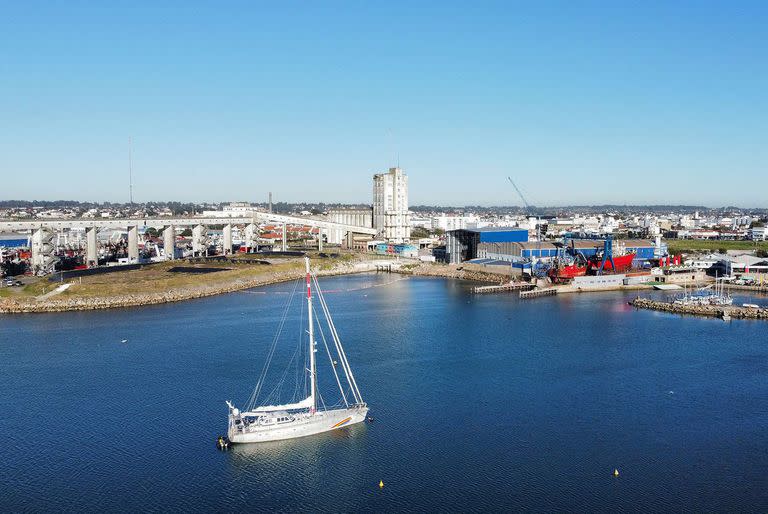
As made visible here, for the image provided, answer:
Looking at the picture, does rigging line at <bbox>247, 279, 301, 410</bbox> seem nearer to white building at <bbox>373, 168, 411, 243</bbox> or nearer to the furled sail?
the furled sail

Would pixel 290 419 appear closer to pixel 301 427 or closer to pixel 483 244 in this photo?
pixel 301 427

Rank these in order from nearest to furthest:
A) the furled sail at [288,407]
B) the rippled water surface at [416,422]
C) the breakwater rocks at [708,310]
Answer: the rippled water surface at [416,422] < the furled sail at [288,407] < the breakwater rocks at [708,310]

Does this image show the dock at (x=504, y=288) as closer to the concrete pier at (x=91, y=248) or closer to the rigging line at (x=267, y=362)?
the rigging line at (x=267, y=362)

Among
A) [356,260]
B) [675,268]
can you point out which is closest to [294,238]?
[356,260]

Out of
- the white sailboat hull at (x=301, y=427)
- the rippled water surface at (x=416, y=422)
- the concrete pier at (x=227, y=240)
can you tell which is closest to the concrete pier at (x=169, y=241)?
the concrete pier at (x=227, y=240)

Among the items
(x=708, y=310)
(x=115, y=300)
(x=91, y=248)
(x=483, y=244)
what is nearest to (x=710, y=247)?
(x=483, y=244)

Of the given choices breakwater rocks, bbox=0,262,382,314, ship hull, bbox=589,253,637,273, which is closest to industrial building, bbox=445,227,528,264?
ship hull, bbox=589,253,637,273
